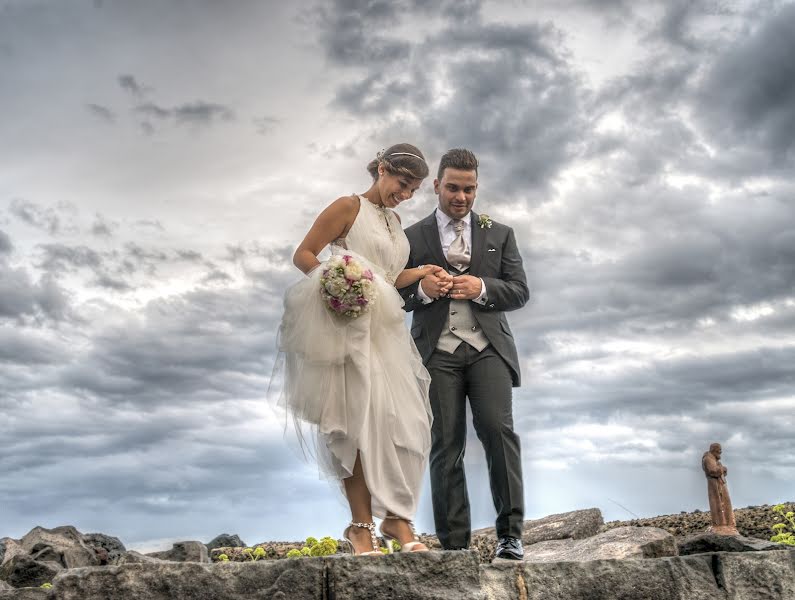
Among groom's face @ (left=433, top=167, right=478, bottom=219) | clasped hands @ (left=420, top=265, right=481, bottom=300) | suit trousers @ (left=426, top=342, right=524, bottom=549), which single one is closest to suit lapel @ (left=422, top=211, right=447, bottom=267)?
groom's face @ (left=433, top=167, right=478, bottom=219)

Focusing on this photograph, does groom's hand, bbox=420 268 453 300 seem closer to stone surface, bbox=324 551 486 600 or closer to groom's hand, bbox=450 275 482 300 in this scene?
groom's hand, bbox=450 275 482 300

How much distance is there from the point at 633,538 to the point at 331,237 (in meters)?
4.21

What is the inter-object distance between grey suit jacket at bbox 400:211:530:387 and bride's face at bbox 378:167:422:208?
2.97ft

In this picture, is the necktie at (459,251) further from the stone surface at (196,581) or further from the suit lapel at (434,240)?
the stone surface at (196,581)

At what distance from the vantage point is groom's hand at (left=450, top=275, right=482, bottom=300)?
5.76m

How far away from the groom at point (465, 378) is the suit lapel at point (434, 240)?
230mm

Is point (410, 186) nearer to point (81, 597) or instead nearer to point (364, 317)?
point (364, 317)

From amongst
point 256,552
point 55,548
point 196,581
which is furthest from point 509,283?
point 55,548

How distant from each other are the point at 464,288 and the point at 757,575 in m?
2.85

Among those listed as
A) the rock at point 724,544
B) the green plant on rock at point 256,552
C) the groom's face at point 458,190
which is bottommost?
the rock at point 724,544

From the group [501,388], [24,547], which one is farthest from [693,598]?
[24,547]

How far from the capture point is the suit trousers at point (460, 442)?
19.2 feet

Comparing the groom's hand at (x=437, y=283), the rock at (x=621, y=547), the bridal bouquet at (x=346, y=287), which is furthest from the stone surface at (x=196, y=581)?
the rock at (x=621, y=547)

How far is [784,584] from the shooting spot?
19.4 ft
